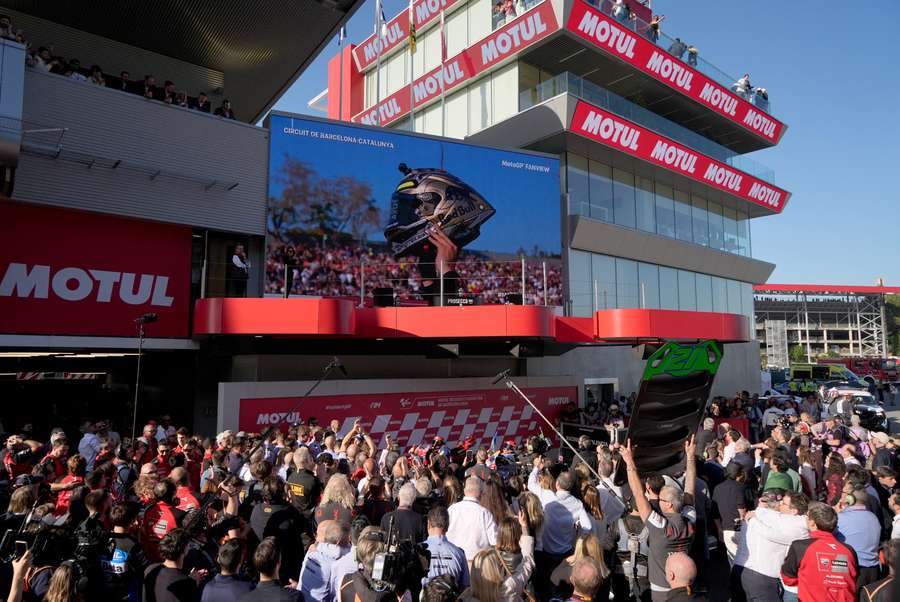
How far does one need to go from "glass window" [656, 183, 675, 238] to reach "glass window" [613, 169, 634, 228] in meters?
2.03

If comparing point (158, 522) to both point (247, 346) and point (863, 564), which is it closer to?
point (863, 564)

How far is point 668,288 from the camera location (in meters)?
27.2

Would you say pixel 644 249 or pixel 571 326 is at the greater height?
pixel 644 249

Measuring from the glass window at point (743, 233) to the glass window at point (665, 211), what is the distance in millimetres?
6870

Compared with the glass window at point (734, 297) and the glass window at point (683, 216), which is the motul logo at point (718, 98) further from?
the glass window at point (734, 297)

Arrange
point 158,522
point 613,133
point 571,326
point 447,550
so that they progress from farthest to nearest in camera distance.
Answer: point 613,133
point 571,326
point 158,522
point 447,550

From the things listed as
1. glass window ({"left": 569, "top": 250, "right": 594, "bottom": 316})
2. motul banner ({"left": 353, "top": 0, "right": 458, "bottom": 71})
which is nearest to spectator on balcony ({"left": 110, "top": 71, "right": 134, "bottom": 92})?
motul banner ({"left": 353, "top": 0, "right": 458, "bottom": 71})

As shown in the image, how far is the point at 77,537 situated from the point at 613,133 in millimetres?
22458

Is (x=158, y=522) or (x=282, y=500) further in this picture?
(x=282, y=500)

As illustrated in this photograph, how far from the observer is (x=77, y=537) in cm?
443

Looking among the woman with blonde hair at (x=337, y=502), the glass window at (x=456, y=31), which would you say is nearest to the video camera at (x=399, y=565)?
the woman with blonde hair at (x=337, y=502)

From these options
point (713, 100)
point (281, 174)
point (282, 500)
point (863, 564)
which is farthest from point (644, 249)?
point (282, 500)

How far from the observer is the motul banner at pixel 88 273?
13.8 meters

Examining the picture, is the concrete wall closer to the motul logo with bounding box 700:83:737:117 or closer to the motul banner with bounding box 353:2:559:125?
the motul banner with bounding box 353:2:559:125
